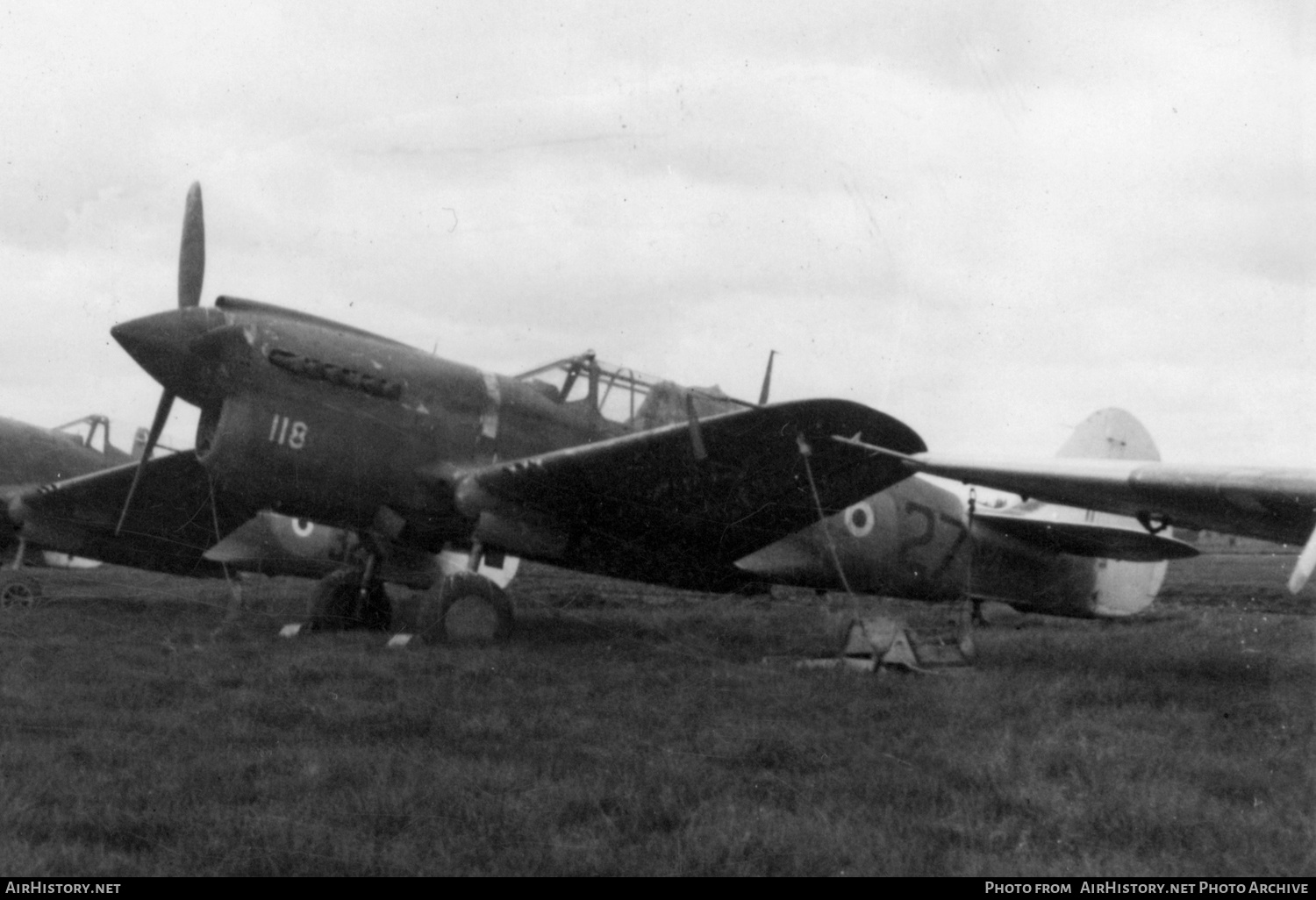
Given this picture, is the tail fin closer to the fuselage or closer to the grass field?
the fuselage

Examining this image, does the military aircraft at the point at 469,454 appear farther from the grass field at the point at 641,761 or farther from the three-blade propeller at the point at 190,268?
the grass field at the point at 641,761

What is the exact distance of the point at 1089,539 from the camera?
882 cm

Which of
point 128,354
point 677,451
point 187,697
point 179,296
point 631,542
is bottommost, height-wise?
point 187,697

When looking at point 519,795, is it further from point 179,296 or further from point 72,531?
point 72,531

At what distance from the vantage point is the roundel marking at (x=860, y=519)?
30.3 feet

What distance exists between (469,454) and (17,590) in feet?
16.7

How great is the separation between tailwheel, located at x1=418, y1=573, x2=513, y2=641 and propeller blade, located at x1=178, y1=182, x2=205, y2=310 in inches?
111

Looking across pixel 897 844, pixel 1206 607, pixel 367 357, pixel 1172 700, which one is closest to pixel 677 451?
pixel 367 357

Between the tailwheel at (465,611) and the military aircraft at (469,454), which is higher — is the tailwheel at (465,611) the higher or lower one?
the lower one

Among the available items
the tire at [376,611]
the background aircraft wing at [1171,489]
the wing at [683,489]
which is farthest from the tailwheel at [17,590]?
the background aircraft wing at [1171,489]

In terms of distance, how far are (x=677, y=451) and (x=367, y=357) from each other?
2516 millimetres

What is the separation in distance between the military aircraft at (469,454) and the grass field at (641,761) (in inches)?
42.5

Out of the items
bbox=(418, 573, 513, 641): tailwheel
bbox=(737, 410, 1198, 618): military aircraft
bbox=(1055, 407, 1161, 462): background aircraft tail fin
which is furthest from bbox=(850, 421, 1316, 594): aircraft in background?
bbox=(1055, 407, 1161, 462): background aircraft tail fin
